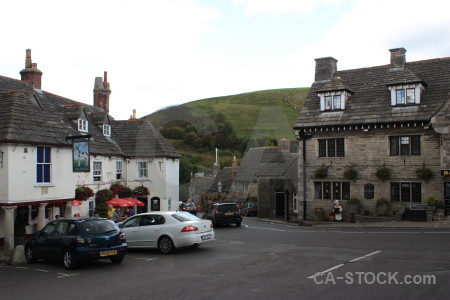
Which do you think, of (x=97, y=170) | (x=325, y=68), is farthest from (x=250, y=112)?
(x=97, y=170)

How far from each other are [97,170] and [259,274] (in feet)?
64.3

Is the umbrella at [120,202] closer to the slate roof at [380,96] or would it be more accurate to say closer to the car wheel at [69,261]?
the slate roof at [380,96]

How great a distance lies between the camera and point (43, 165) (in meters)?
19.0

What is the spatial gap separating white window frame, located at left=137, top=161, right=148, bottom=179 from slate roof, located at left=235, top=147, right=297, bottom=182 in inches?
487

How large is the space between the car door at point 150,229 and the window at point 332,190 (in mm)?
16866

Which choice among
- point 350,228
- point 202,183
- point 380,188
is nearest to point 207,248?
point 350,228

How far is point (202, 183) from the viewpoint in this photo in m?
71.4

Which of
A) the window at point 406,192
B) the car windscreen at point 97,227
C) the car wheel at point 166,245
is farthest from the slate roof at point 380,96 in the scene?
the car windscreen at point 97,227

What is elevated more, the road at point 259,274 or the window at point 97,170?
the window at point 97,170

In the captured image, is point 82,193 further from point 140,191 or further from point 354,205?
point 354,205

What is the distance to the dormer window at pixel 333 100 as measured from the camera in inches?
1186

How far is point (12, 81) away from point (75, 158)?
9.54m

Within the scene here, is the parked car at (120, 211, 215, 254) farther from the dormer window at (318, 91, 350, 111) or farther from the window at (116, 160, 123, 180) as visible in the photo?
the dormer window at (318, 91, 350, 111)

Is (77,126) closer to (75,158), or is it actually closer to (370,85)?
(75,158)
